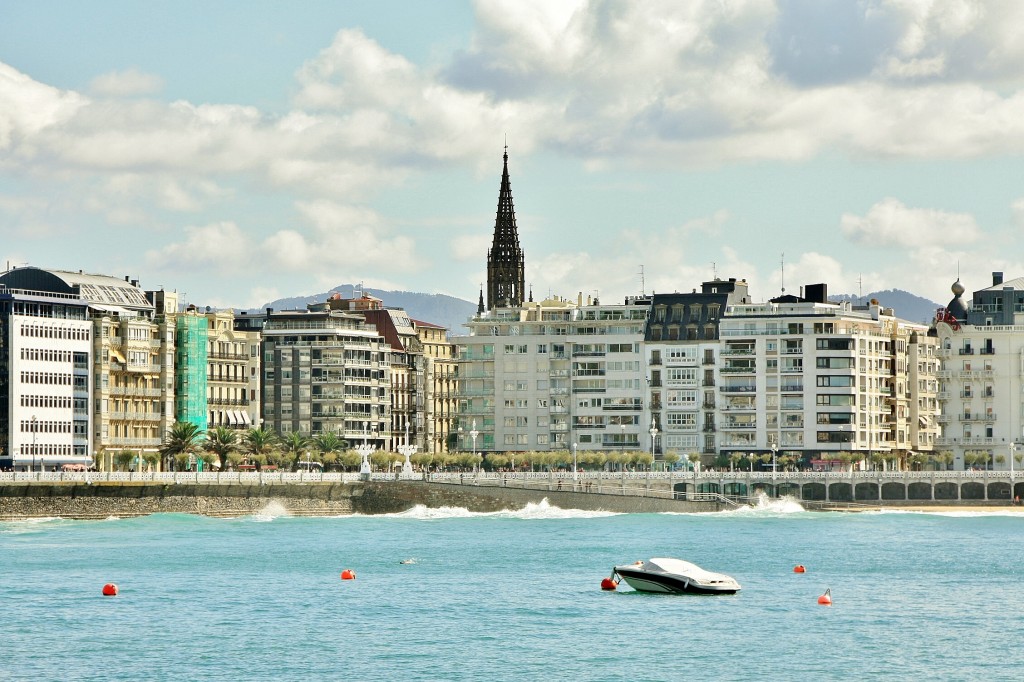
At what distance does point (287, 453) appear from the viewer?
19900 cm

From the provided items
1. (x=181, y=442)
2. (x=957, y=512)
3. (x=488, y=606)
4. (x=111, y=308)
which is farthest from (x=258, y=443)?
(x=488, y=606)

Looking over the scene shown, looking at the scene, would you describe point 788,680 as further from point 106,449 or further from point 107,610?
point 106,449

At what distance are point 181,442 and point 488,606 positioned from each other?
304 feet

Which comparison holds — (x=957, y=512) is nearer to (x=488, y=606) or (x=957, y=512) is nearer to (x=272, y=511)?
(x=272, y=511)

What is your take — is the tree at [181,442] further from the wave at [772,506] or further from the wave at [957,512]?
the wave at [957,512]

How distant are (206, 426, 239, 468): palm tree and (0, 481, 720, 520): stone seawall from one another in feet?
64.5

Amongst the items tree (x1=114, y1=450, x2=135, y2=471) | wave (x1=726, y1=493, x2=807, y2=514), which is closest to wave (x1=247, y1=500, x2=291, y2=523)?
tree (x1=114, y1=450, x2=135, y2=471)

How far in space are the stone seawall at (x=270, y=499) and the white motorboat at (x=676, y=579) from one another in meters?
69.4

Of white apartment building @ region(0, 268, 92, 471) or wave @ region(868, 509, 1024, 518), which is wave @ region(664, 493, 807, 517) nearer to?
wave @ region(868, 509, 1024, 518)

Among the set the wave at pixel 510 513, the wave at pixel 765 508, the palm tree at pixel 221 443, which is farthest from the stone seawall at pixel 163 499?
the wave at pixel 765 508

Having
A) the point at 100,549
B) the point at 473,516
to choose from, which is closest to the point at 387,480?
the point at 473,516

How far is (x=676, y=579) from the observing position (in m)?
95.2

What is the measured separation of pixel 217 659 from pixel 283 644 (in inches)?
177

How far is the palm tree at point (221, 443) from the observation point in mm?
183875
